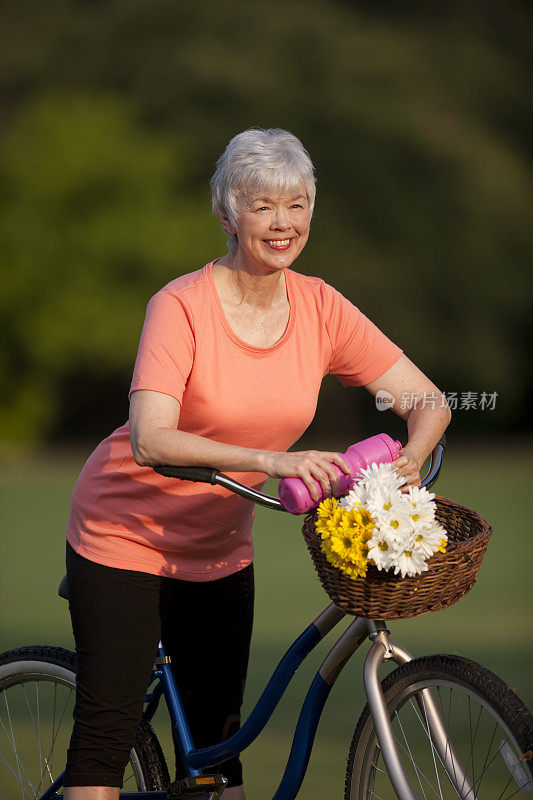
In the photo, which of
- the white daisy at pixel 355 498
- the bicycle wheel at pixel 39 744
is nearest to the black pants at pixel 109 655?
the bicycle wheel at pixel 39 744

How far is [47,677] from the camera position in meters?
2.64

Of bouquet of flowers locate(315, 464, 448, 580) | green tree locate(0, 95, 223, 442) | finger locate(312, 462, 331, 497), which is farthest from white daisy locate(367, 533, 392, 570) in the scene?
green tree locate(0, 95, 223, 442)

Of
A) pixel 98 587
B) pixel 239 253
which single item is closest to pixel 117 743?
pixel 98 587

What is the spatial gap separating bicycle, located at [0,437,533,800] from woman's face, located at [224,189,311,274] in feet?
1.53

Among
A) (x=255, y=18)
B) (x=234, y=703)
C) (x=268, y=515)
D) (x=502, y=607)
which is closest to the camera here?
(x=234, y=703)

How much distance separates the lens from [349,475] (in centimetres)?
205

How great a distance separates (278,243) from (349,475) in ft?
1.59

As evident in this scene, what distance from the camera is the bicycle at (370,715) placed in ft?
6.39

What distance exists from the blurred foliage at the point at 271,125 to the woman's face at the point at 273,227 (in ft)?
44.7

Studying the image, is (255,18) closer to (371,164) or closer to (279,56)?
(279,56)

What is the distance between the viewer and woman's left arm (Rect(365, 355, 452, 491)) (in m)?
2.27

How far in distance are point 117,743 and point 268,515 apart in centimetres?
725

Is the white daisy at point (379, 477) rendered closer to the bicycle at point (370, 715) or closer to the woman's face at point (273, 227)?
the bicycle at point (370, 715)

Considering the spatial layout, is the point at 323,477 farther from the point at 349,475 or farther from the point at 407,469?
the point at 407,469
